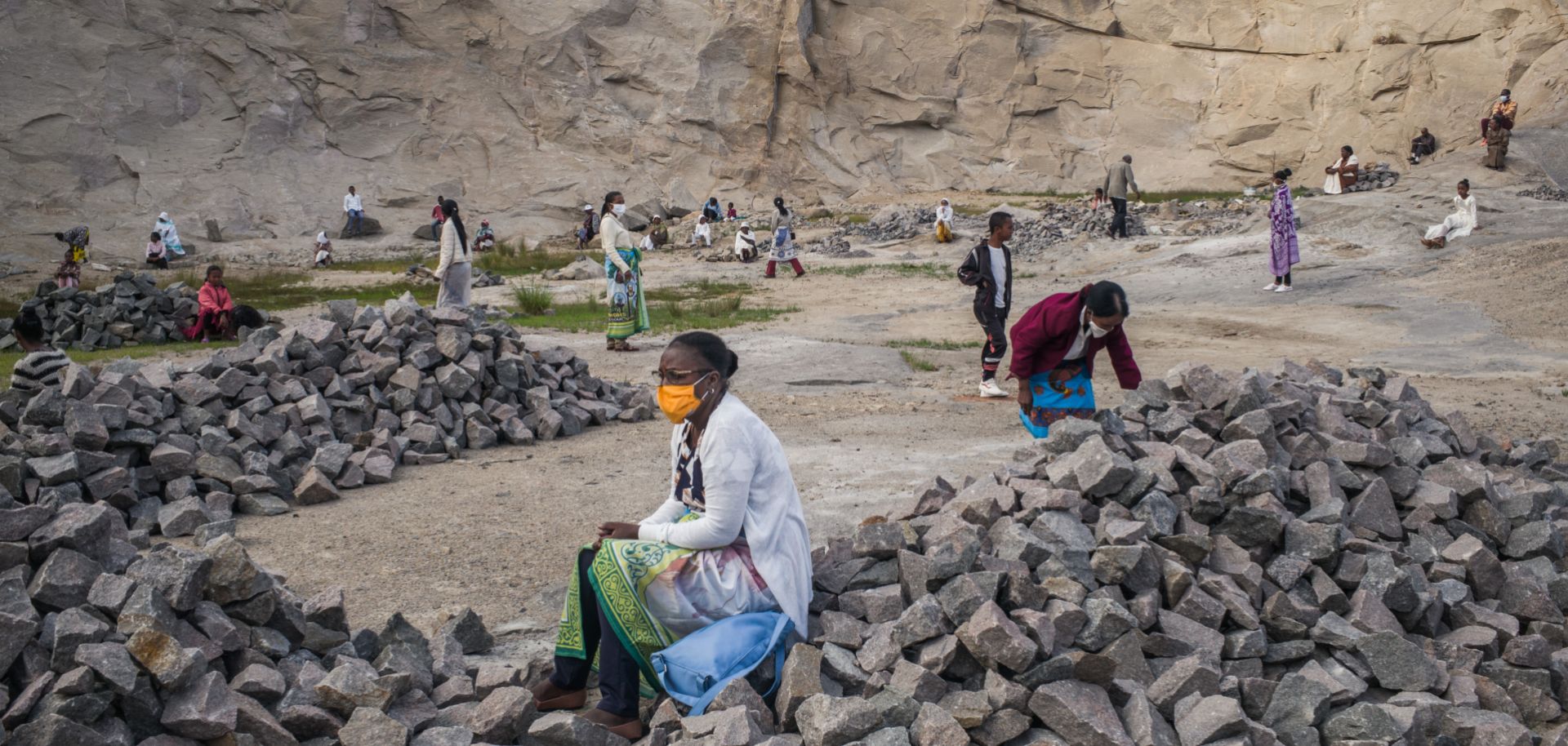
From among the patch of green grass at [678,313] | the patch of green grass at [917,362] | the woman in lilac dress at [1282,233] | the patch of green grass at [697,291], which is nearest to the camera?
the patch of green grass at [917,362]

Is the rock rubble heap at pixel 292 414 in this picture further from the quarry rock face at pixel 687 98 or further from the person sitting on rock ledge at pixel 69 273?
the quarry rock face at pixel 687 98

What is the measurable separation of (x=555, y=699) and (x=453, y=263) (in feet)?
28.5

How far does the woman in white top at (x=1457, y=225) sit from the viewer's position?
16.3 metres

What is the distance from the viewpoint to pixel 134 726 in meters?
3.32

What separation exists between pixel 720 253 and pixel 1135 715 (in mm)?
20423

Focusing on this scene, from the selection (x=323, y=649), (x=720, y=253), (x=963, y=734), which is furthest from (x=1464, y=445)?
(x=720, y=253)

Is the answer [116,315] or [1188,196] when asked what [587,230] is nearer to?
[116,315]

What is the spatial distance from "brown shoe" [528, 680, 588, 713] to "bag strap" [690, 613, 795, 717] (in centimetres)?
50

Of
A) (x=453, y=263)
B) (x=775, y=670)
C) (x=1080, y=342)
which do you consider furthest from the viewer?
(x=453, y=263)

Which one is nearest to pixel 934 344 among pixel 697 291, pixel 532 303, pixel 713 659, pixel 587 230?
pixel 532 303

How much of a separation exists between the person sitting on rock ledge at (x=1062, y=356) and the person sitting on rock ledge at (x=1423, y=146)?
26684 mm

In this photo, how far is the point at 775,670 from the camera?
3727 mm

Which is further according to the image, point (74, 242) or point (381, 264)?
point (381, 264)

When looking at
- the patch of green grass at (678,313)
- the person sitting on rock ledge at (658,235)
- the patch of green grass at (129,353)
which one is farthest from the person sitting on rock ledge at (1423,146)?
the patch of green grass at (129,353)
